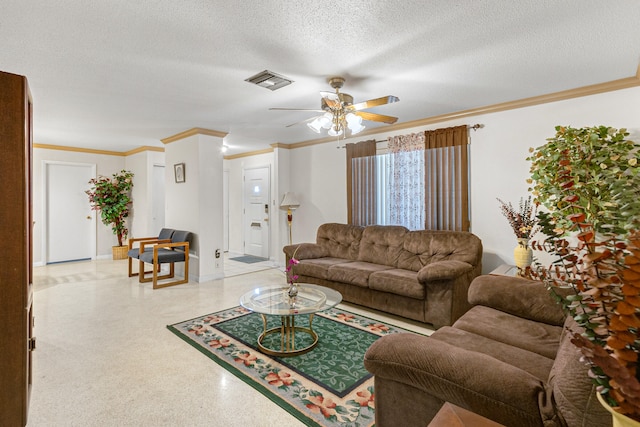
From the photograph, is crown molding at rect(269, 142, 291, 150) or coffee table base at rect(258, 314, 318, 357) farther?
crown molding at rect(269, 142, 291, 150)

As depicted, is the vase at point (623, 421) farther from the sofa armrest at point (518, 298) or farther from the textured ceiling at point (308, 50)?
the textured ceiling at point (308, 50)

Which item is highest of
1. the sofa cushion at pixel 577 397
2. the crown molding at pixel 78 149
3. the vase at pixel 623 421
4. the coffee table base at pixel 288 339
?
the crown molding at pixel 78 149

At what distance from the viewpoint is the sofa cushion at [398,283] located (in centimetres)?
314

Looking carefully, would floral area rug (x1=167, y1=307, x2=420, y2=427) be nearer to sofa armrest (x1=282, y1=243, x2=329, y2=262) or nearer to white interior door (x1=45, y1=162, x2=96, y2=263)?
sofa armrest (x1=282, y1=243, x2=329, y2=262)

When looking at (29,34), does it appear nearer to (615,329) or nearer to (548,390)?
(615,329)

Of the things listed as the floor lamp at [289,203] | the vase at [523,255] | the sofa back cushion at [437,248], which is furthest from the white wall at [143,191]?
the vase at [523,255]

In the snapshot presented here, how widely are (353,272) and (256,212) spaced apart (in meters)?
3.77

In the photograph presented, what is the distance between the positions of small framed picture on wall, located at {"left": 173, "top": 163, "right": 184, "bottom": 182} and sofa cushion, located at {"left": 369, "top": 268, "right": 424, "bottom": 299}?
354cm

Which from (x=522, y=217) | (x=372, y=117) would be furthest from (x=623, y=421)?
(x=522, y=217)

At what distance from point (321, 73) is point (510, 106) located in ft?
7.45

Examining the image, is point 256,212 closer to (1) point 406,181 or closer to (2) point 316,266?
(2) point 316,266

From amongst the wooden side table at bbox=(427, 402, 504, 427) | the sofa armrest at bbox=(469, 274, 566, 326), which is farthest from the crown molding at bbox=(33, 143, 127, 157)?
the wooden side table at bbox=(427, 402, 504, 427)

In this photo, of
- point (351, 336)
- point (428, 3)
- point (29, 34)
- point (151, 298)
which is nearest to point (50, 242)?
point (151, 298)

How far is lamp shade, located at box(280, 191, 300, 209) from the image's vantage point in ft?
18.9
